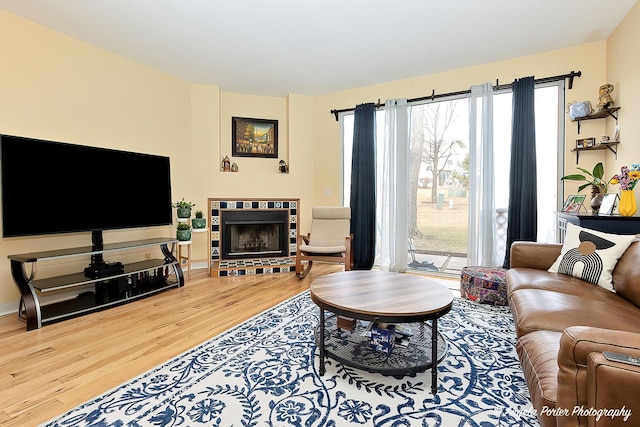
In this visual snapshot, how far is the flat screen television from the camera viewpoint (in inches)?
102

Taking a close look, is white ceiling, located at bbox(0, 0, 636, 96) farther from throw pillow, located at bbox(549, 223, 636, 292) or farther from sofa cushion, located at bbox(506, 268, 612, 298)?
sofa cushion, located at bbox(506, 268, 612, 298)

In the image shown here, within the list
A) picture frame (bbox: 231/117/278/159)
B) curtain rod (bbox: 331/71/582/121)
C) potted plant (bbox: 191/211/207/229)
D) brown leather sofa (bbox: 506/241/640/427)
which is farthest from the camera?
picture frame (bbox: 231/117/278/159)

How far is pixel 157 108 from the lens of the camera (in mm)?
4066

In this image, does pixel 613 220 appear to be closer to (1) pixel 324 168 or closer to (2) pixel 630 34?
(2) pixel 630 34

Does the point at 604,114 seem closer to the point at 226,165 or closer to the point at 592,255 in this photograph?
the point at 592,255

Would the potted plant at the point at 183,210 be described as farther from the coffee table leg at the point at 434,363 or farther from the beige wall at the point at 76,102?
the coffee table leg at the point at 434,363

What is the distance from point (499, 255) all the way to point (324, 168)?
9.04 feet

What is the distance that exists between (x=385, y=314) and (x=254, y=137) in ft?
13.2

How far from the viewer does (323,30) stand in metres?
3.10

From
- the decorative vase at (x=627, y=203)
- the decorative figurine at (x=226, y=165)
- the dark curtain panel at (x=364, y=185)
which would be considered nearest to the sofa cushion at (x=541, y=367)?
the decorative vase at (x=627, y=203)

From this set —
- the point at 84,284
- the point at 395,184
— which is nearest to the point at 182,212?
the point at 84,284

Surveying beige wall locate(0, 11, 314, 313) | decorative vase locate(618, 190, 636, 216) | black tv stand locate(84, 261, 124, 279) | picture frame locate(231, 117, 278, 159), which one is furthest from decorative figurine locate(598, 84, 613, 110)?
black tv stand locate(84, 261, 124, 279)

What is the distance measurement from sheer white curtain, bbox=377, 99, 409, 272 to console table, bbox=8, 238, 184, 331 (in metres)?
2.80

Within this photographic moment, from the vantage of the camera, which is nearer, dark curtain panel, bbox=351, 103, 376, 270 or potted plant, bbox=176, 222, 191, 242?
potted plant, bbox=176, 222, 191, 242
